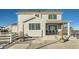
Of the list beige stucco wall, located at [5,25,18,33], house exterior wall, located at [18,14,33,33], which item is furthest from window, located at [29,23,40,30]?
beige stucco wall, located at [5,25,18,33]

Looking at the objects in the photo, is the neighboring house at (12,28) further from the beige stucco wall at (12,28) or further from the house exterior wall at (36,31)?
the house exterior wall at (36,31)

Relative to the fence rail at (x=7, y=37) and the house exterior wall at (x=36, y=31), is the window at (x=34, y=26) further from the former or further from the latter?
the fence rail at (x=7, y=37)

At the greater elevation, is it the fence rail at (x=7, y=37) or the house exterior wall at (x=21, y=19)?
the house exterior wall at (x=21, y=19)

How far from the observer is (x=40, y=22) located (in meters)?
4.33

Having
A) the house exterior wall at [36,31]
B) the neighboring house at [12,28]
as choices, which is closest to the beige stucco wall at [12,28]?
the neighboring house at [12,28]

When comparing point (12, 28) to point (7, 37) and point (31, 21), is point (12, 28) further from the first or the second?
point (31, 21)

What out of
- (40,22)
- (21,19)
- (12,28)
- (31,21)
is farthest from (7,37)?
(40,22)

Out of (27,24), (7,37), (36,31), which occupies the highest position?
(27,24)

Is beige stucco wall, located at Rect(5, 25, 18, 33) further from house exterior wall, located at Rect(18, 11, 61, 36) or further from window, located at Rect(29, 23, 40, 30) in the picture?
window, located at Rect(29, 23, 40, 30)

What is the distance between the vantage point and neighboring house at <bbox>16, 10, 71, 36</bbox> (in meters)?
4.27

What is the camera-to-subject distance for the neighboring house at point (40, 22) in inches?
168
